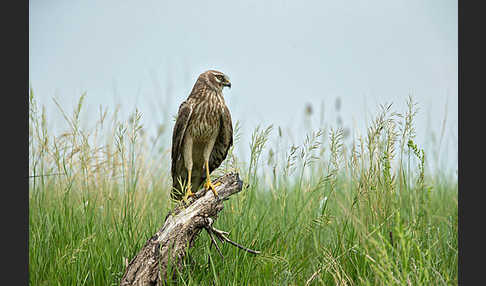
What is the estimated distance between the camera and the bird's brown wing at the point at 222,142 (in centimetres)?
292

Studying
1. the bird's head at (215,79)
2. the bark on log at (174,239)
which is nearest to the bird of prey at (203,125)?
the bird's head at (215,79)

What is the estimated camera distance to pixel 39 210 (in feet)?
9.73

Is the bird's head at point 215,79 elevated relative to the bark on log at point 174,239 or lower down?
elevated

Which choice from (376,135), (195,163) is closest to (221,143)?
(195,163)

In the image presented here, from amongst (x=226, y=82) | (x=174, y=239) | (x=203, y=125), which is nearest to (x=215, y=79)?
(x=226, y=82)

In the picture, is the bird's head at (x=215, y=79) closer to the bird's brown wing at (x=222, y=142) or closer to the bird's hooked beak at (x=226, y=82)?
the bird's hooked beak at (x=226, y=82)

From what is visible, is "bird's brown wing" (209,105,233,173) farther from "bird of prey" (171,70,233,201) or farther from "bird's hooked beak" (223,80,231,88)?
"bird's hooked beak" (223,80,231,88)

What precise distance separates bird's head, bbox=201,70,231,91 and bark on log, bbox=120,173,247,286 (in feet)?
2.46

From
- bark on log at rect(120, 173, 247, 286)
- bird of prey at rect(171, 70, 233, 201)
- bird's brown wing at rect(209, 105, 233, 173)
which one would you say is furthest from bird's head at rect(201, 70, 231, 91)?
bark on log at rect(120, 173, 247, 286)

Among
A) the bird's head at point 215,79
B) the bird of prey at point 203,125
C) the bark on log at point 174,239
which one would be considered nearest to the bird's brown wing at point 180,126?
the bird of prey at point 203,125

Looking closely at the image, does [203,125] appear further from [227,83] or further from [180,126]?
[227,83]

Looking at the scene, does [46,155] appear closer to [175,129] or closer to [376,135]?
[175,129]

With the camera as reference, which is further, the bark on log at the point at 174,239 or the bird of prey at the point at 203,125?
the bird of prey at the point at 203,125

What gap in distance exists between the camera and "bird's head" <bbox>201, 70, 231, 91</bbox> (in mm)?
2898
